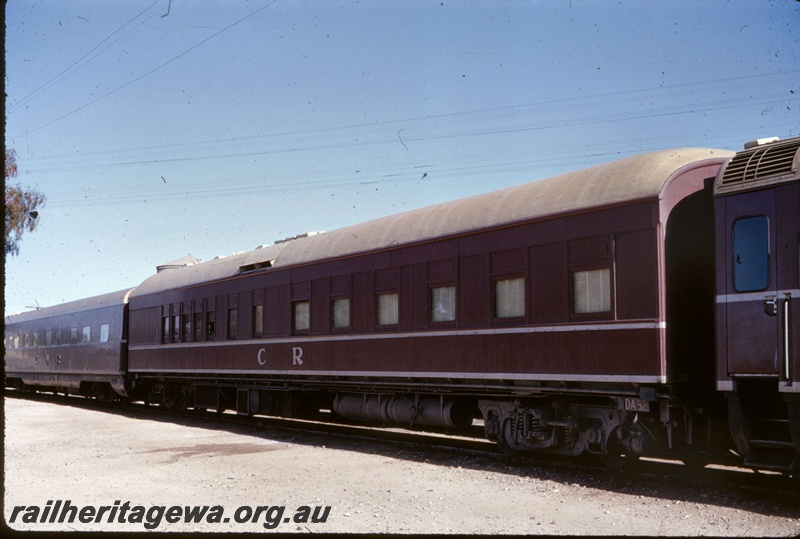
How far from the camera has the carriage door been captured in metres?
8.45

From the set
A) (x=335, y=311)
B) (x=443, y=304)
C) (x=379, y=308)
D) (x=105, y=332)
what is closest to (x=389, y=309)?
(x=379, y=308)

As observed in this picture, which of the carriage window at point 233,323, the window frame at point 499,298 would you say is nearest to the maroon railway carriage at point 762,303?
the window frame at point 499,298

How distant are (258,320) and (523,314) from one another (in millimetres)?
8813

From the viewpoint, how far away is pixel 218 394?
20.7m

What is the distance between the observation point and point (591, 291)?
10.5m

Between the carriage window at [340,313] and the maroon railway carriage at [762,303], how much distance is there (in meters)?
7.96

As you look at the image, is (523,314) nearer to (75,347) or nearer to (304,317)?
(304,317)

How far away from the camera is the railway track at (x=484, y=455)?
9.45 metres

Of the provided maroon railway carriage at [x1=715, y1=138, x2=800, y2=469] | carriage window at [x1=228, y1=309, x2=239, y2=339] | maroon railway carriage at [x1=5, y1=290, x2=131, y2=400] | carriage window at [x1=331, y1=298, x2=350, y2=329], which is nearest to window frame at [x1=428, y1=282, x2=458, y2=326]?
carriage window at [x1=331, y1=298, x2=350, y2=329]

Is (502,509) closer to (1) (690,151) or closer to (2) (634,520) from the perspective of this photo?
(2) (634,520)

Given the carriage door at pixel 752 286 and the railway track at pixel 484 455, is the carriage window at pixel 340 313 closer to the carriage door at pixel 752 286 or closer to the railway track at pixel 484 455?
the railway track at pixel 484 455

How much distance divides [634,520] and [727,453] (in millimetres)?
2303

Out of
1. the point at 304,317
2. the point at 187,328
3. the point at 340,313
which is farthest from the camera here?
the point at 187,328

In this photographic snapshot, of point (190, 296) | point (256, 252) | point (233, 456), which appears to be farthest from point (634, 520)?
point (190, 296)
